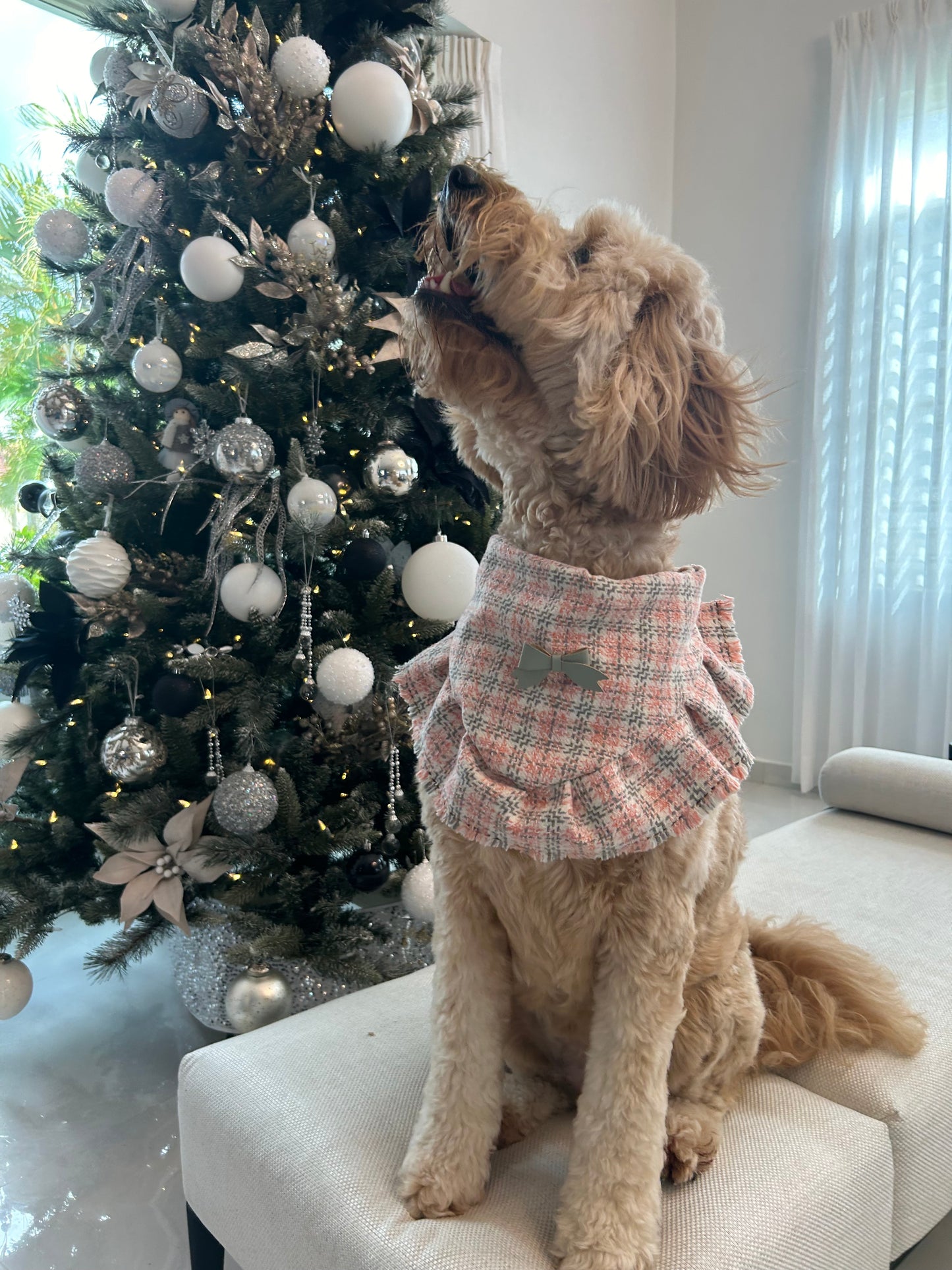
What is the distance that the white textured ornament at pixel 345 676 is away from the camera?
159 centimetres

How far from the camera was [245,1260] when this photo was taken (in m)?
1.07

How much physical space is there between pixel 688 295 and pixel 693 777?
497 mm

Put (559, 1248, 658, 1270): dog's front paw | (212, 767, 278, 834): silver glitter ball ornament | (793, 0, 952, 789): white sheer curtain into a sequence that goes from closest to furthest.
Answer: (559, 1248, 658, 1270): dog's front paw
(212, 767, 278, 834): silver glitter ball ornament
(793, 0, 952, 789): white sheer curtain

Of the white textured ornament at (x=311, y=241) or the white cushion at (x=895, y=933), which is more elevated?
the white textured ornament at (x=311, y=241)

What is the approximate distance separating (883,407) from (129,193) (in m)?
2.93

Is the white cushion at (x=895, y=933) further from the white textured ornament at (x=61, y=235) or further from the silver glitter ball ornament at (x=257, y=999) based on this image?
the white textured ornament at (x=61, y=235)

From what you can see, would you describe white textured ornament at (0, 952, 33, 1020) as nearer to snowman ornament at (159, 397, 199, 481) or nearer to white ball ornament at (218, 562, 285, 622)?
white ball ornament at (218, 562, 285, 622)

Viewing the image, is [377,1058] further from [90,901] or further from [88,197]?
[88,197]

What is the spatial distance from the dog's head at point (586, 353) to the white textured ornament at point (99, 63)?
1441 millimetres

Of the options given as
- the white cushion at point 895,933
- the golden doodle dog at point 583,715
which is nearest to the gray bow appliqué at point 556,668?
the golden doodle dog at point 583,715

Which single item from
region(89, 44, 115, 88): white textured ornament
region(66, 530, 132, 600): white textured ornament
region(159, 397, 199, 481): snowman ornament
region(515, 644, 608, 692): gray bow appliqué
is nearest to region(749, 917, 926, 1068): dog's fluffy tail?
region(515, 644, 608, 692): gray bow appliqué

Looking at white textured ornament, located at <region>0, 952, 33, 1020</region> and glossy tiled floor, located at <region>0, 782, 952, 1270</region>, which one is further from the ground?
white textured ornament, located at <region>0, 952, 33, 1020</region>

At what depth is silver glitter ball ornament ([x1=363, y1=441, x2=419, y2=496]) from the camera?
66.9 inches

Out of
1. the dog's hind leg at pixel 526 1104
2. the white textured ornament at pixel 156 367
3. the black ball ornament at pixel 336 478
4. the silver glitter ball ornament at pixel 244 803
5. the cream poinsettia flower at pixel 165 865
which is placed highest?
the white textured ornament at pixel 156 367
